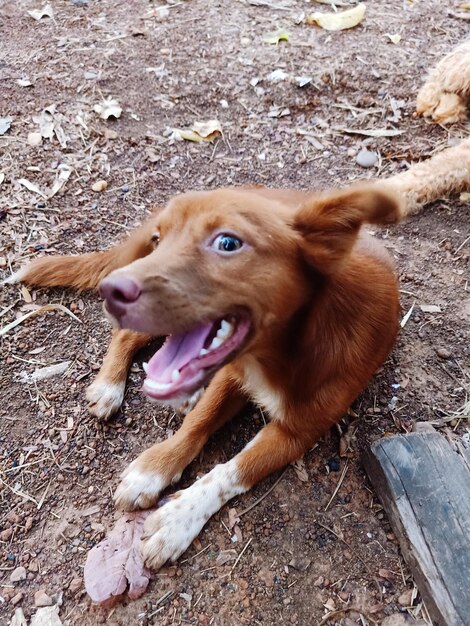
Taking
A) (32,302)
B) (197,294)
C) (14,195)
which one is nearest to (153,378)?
(197,294)

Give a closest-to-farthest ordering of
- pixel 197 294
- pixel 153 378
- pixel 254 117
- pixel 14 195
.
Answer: pixel 197 294 < pixel 153 378 < pixel 14 195 < pixel 254 117

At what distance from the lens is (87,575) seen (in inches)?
97.9

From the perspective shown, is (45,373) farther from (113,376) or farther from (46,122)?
(46,122)

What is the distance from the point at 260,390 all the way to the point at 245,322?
0.66 meters

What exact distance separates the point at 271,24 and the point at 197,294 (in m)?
4.84

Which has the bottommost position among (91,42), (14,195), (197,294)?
(14,195)

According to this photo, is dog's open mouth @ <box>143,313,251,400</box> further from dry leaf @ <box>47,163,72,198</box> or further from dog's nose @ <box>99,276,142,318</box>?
dry leaf @ <box>47,163,72,198</box>

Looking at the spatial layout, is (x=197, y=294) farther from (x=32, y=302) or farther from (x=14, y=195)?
(x=14, y=195)

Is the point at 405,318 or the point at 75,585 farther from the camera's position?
the point at 405,318

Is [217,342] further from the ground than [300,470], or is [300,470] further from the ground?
[217,342]

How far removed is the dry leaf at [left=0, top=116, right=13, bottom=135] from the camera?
4.63 m

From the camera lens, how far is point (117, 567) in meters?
2.52

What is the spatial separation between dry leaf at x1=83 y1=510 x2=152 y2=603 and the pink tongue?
866 mm

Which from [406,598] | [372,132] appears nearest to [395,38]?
[372,132]
